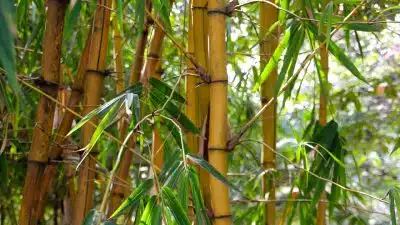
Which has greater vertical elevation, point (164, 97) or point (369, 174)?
point (164, 97)

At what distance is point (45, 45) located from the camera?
1112 mm

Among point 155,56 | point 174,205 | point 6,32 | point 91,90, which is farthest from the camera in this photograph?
point 155,56

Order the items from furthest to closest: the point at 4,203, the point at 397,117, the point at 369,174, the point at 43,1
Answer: the point at 369,174
the point at 397,117
the point at 4,203
the point at 43,1

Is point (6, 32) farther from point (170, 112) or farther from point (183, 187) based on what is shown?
point (170, 112)

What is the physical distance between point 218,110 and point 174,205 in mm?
228

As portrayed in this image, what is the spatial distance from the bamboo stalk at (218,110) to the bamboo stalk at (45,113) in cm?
28

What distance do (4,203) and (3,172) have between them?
361mm

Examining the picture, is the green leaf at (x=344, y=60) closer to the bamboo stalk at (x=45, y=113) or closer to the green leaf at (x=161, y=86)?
the green leaf at (x=161, y=86)

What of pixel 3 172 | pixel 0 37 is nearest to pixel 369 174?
pixel 3 172

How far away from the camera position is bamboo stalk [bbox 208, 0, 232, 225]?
3.17ft

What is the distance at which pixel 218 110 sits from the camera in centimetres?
98

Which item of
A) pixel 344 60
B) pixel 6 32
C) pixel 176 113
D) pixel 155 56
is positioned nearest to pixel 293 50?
pixel 344 60

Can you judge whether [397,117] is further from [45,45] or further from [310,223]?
[45,45]

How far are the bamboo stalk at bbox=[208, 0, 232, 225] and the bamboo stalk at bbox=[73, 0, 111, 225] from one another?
0.82 feet
